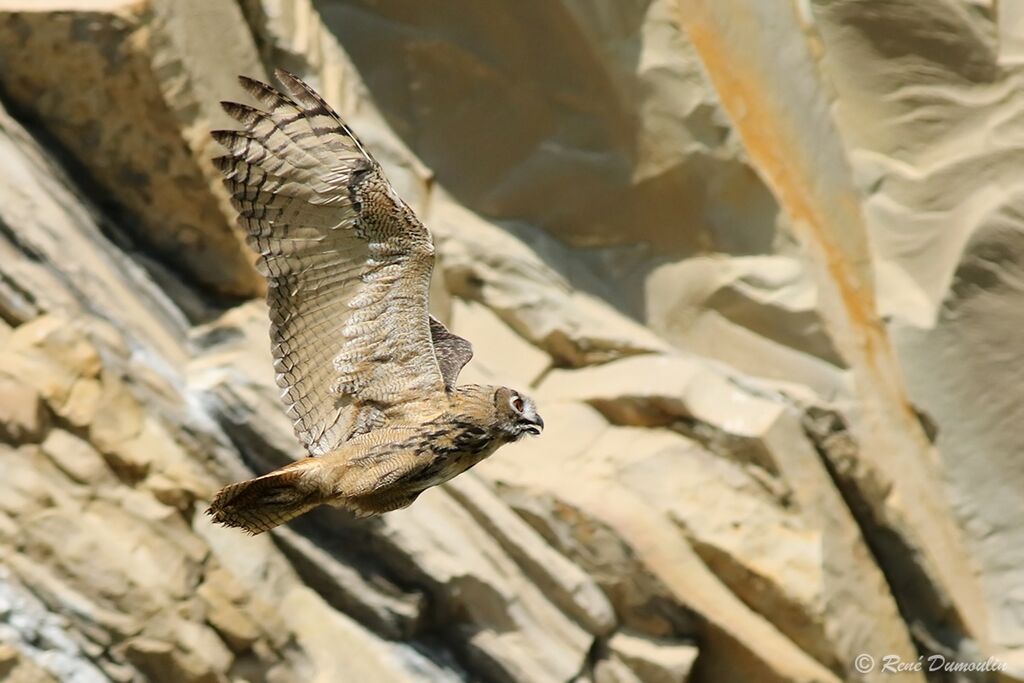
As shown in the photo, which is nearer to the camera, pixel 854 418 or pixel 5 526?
pixel 5 526

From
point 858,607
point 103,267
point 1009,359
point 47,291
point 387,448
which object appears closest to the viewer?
point 387,448

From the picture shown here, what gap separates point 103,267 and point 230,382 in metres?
0.54

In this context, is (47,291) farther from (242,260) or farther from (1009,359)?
(1009,359)

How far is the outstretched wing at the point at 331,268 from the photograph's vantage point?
2.76 meters

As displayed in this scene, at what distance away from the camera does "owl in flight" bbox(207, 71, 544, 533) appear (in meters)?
2.69

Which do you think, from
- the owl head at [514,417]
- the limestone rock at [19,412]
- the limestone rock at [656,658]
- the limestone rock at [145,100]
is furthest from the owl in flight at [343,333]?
the limestone rock at [656,658]

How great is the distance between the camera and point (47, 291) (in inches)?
154

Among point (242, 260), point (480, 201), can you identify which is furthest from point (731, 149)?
point (242, 260)

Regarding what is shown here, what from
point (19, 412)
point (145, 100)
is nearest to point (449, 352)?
point (19, 412)

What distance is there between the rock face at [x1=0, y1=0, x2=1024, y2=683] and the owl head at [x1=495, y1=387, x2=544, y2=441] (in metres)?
1.53

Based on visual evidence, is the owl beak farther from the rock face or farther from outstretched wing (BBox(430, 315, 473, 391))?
the rock face

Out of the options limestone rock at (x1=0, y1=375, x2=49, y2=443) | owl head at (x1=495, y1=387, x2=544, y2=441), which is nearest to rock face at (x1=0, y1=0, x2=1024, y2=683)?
limestone rock at (x1=0, y1=375, x2=49, y2=443)

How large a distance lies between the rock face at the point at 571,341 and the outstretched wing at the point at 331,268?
1.19 meters

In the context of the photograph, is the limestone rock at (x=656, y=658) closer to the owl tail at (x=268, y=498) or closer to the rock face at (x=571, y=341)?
the rock face at (x=571, y=341)
